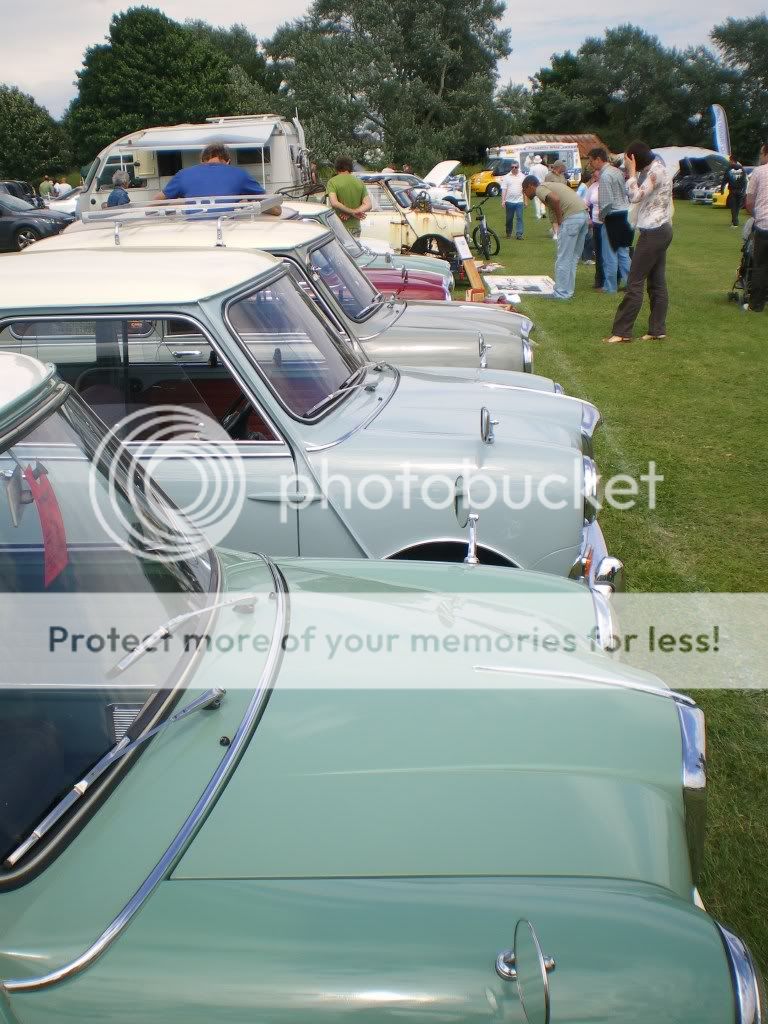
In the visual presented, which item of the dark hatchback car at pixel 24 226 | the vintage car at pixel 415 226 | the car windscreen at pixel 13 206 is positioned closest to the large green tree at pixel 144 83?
the car windscreen at pixel 13 206

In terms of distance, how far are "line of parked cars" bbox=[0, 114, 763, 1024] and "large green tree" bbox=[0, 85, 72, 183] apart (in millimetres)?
59060

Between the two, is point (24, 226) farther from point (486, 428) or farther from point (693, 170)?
point (693, 170)

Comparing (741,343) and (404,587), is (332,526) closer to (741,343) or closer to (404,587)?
(404,587)

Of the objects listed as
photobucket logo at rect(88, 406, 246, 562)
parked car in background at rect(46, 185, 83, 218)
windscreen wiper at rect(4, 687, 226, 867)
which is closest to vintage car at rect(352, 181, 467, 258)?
photobucket logo at rect(88, 406, 246, 562)

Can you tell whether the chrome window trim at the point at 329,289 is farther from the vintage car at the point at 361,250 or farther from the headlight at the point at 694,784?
the headlight at the point at 694,784

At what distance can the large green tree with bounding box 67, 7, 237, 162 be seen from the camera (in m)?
56.8

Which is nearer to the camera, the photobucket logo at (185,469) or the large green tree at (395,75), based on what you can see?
the photobucket logo at (185,469)

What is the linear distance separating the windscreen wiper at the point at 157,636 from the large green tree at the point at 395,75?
125ft

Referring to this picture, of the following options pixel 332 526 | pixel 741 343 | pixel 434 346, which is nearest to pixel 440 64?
Result: pixel 741 343

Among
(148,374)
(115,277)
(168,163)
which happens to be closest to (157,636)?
(115,277)

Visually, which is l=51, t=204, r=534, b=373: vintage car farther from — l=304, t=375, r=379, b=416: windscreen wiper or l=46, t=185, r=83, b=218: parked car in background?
l=46, t=185, r=83, b=218: parked car in background

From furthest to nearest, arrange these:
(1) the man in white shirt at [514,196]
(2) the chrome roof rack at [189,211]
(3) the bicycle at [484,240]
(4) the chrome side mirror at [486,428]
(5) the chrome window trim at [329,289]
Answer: (1) the man in white shirt at [514,196]
(3) the bicycle at [484,240]
(2) the chrome roof rack at [189,211]
(5) the chrome window trim at [329,289]
(4) the chrome side mirror at [486,428]

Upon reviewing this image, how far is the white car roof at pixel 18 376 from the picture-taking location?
2.08 meters

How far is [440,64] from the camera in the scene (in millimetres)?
39094
